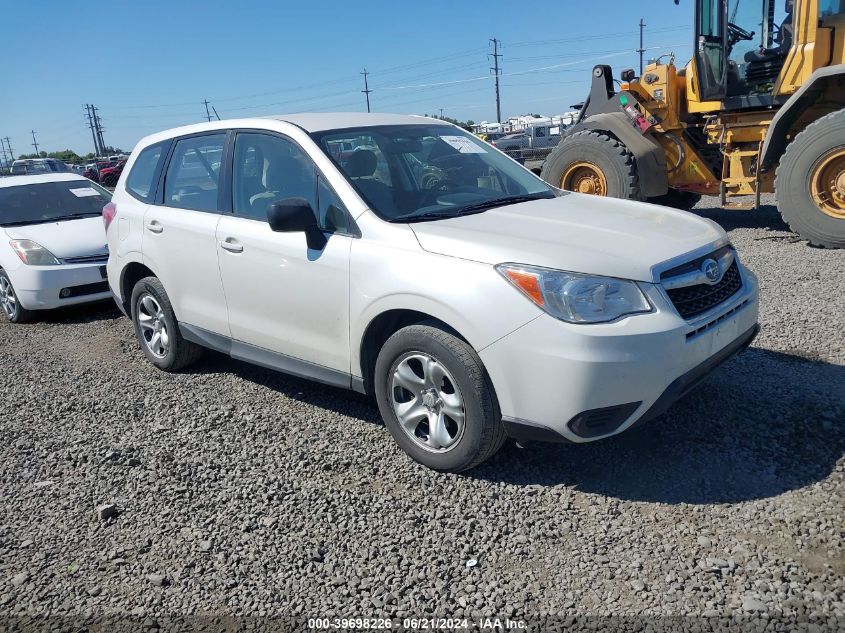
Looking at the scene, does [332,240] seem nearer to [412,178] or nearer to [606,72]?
[412,178]

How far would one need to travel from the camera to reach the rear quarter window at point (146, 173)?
204 inches

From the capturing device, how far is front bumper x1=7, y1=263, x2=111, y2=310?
23.4ft

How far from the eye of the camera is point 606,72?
1016cm

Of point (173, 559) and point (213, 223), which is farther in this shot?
point (213, 223)

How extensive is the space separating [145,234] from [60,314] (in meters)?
3.51

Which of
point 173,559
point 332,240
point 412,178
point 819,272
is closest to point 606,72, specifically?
point 819,272

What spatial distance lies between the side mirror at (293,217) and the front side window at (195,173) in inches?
41.2

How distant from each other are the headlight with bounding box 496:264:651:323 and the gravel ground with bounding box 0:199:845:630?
0.90 m

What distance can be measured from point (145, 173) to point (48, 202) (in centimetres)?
365

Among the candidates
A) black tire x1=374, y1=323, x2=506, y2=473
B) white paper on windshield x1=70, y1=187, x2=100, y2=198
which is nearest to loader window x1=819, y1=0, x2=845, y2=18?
black tire x1=374, y1=323, x2=506, y2=473

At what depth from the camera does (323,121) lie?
4.33 m

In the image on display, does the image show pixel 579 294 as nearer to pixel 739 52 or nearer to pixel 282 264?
pixel 282 264

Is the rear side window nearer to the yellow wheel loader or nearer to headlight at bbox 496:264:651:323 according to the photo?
headlight at bbox 496:264:651:323

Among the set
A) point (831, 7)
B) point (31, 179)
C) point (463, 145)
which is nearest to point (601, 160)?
point (831, 7)
